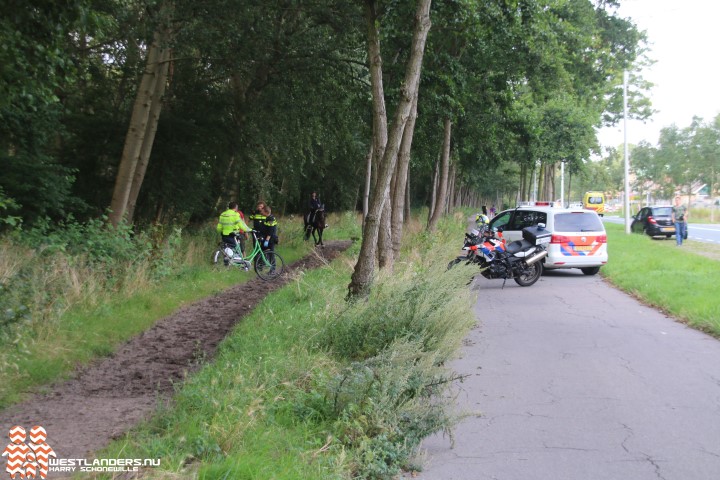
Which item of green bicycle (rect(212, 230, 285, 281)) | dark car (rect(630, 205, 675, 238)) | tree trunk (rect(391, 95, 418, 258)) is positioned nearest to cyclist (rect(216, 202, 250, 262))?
green bicycle (rect(212, 230, 285, 281))

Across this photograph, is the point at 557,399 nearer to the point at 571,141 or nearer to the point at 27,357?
the point at 27,357

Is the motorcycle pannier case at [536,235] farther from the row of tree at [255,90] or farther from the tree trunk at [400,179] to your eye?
the tree trunk at [400,179]

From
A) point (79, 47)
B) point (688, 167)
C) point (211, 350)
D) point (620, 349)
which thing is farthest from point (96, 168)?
point (688, 167)

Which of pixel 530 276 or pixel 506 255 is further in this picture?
pixel 530 276

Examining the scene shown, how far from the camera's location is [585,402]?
20.5ft

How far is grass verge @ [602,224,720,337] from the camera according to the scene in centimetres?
1061

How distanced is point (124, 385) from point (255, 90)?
12.8 metres

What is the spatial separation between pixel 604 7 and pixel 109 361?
23.3 m

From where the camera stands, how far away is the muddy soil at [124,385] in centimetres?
513

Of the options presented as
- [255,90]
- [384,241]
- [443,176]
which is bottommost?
[384,241]

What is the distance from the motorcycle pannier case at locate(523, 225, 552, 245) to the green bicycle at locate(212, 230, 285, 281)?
6.01 meters

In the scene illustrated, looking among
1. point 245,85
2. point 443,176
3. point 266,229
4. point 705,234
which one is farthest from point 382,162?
point 705,234

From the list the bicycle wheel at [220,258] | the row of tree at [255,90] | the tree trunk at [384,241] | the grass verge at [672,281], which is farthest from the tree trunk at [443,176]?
the tree trunk at [384,241]

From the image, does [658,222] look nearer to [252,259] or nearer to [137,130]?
[252,259]
